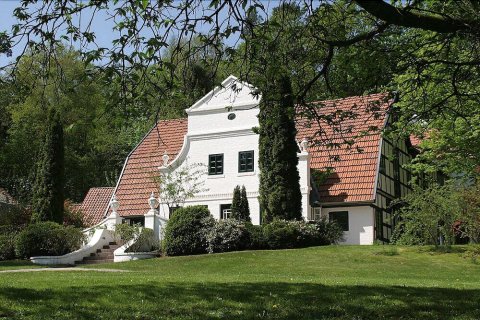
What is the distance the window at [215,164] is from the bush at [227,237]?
6.10 meters

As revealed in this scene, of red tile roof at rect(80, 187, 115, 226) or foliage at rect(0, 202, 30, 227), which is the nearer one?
foliage at rect(0, 202, 30, 227)

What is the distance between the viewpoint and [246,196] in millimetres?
29875

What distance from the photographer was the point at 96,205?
41062 millimetres

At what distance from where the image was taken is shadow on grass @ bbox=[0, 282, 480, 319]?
1066cm

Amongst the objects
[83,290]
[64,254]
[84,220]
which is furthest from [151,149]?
[83,290]

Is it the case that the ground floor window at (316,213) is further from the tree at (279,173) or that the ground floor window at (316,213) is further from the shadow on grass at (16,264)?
the shadow on grass at (16,264)

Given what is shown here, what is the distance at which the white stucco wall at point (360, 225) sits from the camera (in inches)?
1177

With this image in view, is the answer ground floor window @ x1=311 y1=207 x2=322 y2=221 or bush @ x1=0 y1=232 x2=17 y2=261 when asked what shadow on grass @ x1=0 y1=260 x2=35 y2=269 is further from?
ground floor window @ x1=311 y1=207 x2=322 y2=221

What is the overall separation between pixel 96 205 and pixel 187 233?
15.6m

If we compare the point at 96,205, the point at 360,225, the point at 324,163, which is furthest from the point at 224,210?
the point at 96,205

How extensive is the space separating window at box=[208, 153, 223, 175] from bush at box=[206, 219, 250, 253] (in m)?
6.10

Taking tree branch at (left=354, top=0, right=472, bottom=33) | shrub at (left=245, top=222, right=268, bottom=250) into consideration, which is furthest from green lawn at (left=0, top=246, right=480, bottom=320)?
shrub at (left=245, top=222, right=268, bottom=250)

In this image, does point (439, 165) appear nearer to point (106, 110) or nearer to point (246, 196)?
point (246, 196)

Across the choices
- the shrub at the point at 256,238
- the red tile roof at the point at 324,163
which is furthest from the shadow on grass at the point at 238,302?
the red tile roof at the point at 324,163
